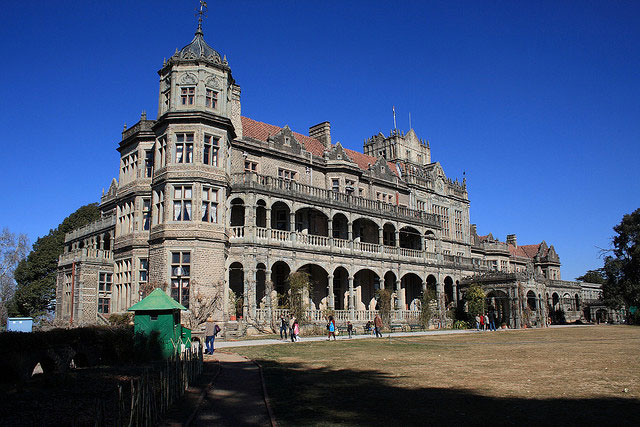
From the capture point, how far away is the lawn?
8.55m

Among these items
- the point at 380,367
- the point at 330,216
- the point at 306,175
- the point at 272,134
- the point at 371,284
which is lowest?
the point at 380,367

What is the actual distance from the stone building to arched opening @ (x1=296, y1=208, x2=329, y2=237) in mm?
112

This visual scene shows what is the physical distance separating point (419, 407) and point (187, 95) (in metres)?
26.6

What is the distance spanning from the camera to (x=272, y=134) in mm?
40219

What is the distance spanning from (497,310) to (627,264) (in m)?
17.4

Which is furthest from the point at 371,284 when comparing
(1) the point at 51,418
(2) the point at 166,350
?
(1) the point at 51,418

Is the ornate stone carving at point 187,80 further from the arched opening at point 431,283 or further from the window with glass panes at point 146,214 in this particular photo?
the arched opening at point 431,283

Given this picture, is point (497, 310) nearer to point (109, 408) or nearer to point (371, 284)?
point (371, 284)

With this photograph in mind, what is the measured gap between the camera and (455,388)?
11.1 m

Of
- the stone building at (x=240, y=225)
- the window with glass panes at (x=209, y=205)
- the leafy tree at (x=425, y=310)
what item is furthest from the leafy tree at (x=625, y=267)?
the window with glass panes at (x=209, y=205)

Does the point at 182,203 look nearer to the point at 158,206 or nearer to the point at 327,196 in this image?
the point at 158,206

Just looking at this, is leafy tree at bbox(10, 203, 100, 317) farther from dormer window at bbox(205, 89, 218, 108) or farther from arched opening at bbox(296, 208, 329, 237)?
dormer window at bbox(205, 89, 218, 108)

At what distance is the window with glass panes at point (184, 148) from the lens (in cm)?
3094

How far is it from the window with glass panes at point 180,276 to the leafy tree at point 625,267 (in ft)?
147
